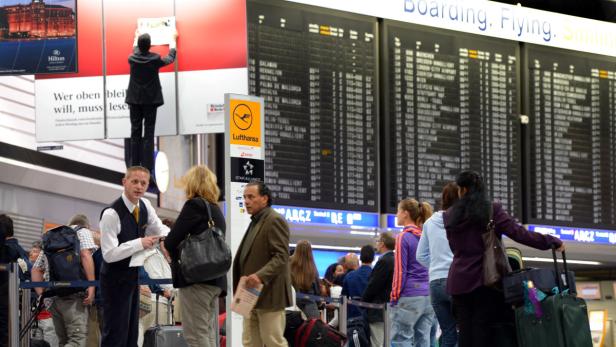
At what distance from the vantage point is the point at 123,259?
334 inches

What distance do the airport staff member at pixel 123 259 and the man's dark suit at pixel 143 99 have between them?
2.97 meters

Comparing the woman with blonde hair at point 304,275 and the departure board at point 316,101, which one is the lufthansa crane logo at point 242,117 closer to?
the woman with blonde hair at point 304,275

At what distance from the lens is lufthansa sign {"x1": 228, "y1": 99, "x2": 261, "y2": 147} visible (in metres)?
9.79

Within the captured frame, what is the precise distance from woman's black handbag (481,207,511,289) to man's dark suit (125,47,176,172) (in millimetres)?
4434

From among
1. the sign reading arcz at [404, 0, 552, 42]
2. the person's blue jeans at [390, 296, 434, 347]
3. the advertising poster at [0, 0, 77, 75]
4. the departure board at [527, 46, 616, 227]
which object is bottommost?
the person's blue jeans at [390, 296, 434, 347]

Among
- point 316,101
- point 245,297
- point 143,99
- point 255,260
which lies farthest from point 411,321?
point 316,101

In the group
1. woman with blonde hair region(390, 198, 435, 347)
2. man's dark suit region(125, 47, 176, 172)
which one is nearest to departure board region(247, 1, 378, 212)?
man's dark suit region(125, 47, 176, 172)

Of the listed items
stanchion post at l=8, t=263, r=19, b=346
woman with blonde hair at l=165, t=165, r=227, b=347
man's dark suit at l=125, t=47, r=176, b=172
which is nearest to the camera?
woman with blonde hair at l=165, t=165, r=227, b=347

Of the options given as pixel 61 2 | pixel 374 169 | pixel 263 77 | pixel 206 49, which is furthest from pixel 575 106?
pixel 61 2

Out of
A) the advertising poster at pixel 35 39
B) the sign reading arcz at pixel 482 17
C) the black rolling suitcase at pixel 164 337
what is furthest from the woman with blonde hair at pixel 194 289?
the sign reading arcz at pixel 482 17

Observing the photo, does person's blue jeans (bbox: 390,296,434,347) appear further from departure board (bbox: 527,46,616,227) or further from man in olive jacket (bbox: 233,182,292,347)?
departure board (bbox: 527,46,616,227)

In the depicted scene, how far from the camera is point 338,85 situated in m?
13.8

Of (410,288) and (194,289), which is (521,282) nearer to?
(194,289)

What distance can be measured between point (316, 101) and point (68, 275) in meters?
4.25
